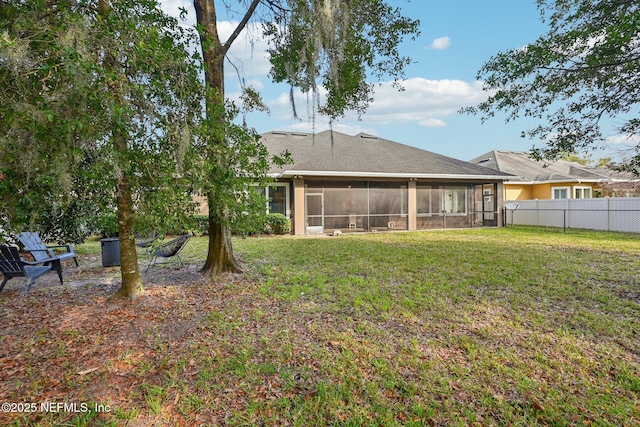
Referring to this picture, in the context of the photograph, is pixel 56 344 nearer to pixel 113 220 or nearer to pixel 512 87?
pixel 113 220

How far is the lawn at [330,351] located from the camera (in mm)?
2402

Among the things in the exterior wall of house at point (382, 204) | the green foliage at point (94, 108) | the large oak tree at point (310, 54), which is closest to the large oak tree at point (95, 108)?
the green foliage at point (94, 108)

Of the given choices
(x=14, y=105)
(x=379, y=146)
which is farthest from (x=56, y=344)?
(x=379, y=146)

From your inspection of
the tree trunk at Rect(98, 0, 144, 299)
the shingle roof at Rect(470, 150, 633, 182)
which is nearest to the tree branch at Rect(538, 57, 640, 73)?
the tree trunk at Rect(98, 0, 144, 299)

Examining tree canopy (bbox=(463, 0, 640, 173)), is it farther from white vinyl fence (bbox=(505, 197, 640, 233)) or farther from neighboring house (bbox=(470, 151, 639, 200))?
neighboring house (bbox=(470, 151, 639, 200))

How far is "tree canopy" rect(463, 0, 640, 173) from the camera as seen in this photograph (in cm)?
463

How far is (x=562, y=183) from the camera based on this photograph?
762 inches

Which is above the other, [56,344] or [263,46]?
[263,46]

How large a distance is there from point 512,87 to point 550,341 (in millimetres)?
4144

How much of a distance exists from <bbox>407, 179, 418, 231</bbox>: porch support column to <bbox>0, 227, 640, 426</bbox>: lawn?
9.22 m

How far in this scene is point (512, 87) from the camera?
563 centimetres

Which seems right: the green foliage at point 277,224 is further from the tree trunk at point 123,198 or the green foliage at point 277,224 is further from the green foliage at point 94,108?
the green foliage at point 94,108

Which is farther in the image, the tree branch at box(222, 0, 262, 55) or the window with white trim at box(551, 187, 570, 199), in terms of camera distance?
the window with white trim at box(551, 187, 570, 199)

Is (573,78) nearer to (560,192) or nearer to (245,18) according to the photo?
(245,18)
